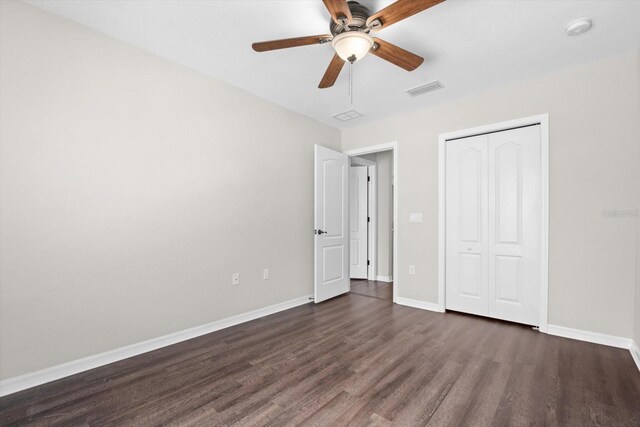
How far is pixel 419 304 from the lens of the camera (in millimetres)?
3840

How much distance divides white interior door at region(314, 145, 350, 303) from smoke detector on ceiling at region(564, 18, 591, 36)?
8.85 ft

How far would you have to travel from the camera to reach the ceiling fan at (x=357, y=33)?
5.59 feet

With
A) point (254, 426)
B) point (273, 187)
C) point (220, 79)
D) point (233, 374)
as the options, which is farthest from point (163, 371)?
point (220, 79)

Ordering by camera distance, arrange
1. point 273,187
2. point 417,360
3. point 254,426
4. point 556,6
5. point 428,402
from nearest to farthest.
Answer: point 254,426 < point 428,402 < point 556,6 < point 417,360 < point 273,187

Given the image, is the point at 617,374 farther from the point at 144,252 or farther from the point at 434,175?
Result: the point at 144,252

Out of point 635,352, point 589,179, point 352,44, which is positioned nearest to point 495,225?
point 589,179

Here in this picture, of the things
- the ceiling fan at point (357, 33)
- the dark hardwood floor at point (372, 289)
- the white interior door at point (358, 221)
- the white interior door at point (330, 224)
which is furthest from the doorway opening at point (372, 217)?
the ceiling fan at point (357, 33)

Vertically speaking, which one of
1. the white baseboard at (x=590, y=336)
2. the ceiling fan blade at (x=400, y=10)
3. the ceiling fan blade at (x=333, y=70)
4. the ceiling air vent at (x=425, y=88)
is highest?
the ceiling air vent at (x=425, y=88)

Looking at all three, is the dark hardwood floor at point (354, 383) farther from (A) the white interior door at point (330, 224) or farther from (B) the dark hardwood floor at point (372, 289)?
(B) the dark hardwood floor at point (372, 289)

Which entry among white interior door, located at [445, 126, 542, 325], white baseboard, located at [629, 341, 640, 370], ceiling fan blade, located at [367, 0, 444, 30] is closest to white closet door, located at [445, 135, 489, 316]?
white interior door, located at [445, 126, 542, 325]

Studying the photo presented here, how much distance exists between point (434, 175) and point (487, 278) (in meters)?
1.39

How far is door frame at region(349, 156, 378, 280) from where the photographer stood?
561 cm

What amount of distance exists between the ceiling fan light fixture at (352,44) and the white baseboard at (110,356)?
2.82 meters

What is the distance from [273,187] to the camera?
3.70 meters
